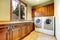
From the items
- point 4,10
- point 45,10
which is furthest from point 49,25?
point 4,10

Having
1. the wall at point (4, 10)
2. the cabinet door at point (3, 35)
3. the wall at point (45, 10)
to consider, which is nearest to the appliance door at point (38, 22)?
the wall at point (45, 10)

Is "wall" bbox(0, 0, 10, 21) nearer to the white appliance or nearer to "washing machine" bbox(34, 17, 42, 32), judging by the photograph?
the white appliance

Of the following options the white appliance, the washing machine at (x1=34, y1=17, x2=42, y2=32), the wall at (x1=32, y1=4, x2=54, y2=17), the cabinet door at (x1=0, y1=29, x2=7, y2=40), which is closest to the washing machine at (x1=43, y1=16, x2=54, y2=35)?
the white appliance

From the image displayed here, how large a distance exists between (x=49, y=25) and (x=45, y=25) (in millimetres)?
321

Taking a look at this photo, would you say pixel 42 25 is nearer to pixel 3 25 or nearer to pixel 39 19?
pixel 39 19

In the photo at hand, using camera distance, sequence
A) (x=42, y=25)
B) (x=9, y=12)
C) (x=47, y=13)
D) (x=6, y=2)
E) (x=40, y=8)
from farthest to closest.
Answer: (x=40, y=8), (x=47, y=13), (x=42, y=25), (x=9, y=12), (x=6, y=2)

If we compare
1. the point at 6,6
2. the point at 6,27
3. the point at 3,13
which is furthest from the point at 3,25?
the point at 6,6

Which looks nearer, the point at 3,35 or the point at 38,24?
the point at 3,35

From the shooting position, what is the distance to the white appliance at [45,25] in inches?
177

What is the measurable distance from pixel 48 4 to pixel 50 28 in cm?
182

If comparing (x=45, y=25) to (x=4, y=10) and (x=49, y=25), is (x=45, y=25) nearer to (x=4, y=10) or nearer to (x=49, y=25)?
(x=49, y=25)

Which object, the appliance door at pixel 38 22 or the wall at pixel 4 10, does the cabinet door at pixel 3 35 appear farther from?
the appliance door at pixel 38 22

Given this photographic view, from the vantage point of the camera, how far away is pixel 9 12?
3051 mm

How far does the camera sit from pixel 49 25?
181 inches
